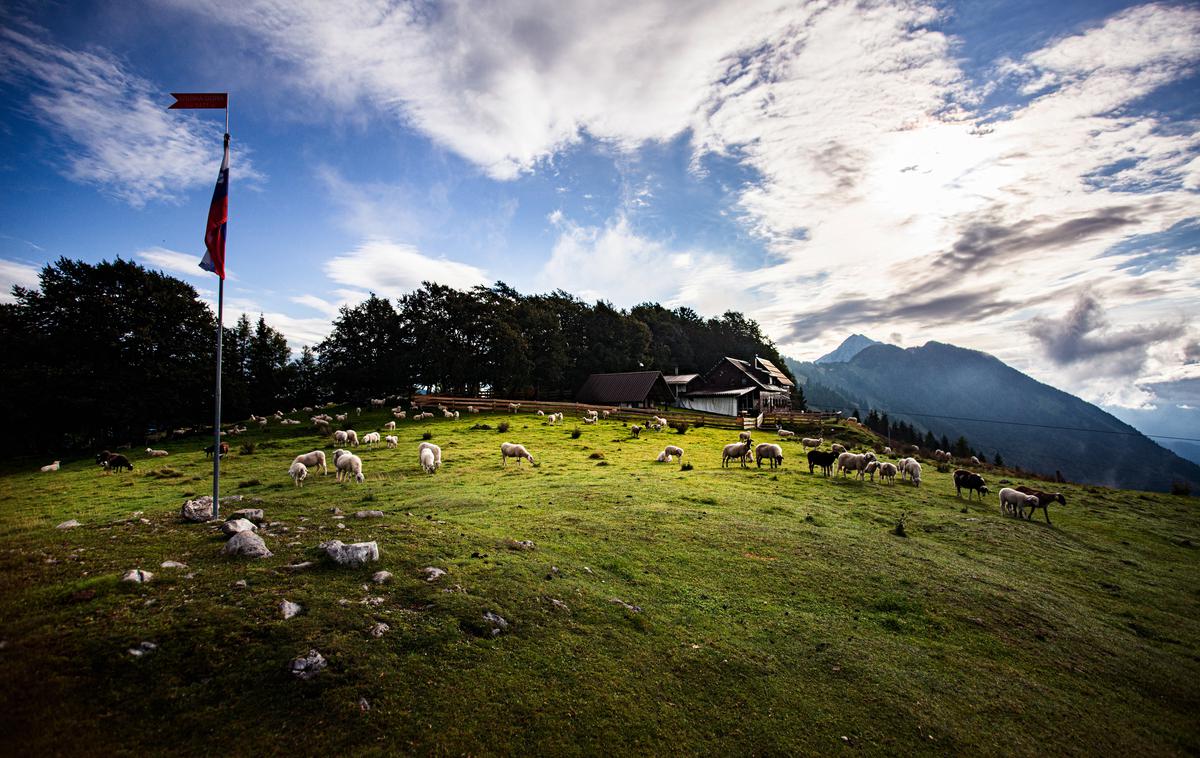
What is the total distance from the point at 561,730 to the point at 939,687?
6.57 metres

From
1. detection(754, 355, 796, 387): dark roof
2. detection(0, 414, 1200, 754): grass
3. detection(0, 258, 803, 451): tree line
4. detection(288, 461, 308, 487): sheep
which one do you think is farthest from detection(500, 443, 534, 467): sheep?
detection(754, 355, 796, 387): dark roof

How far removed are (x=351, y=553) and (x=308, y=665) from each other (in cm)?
281

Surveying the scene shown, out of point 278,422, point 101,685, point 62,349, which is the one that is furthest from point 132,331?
point 101,685

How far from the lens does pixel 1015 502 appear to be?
1973cm

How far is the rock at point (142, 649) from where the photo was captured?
17.6ft

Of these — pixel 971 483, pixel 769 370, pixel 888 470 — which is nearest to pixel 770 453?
pixel 888 470

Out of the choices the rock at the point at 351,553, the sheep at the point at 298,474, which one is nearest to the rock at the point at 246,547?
the rock at the point at 351,553

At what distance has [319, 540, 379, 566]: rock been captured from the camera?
26.8ft

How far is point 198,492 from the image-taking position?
16.5 meters

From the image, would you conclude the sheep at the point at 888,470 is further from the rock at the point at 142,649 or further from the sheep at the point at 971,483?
the rock at the point at 142,649

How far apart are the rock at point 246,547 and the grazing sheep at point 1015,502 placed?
26.9m

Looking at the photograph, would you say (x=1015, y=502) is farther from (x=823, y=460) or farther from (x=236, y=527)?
(x=236, y=527)

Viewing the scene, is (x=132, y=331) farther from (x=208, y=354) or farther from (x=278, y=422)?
(x=278, y=422)

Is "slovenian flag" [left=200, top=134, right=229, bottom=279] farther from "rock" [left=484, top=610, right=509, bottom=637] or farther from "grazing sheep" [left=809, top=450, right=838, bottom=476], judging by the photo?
"grazing sheep" [left=809, top=450, right=838, bottom=476]
